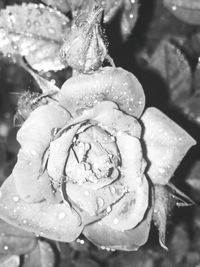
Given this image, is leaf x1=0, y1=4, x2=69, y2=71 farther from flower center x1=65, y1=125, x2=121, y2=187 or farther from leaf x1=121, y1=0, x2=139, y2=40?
flower center x1=65, y1=125, x2=121, y2=187

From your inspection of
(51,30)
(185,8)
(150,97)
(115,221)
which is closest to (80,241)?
(115,221)

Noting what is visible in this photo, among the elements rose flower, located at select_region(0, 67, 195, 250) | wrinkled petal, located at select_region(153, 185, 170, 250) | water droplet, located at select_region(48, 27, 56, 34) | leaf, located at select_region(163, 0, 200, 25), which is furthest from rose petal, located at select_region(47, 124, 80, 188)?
leaf, located at select_region(163, 0, 200, 25)

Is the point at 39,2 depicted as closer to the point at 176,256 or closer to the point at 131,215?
the point at 131,215

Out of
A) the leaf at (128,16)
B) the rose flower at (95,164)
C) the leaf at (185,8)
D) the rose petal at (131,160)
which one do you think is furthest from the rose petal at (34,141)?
the leaf at (185,8)

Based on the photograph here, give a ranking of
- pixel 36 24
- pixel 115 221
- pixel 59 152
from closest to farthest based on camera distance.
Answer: pixel 59 152
pixel 115 221
pixel 36 24

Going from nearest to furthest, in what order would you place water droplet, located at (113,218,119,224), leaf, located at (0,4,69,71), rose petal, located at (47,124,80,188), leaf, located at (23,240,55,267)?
rose petal, located at (47,124,80,188), water droplet, located at (113,218,119,224), leaf, located at (0,4,69,71), leaf, located at (23,240,55,267)

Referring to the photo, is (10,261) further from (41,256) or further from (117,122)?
(117,122)

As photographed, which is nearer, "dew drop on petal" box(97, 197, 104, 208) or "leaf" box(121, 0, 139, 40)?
"dew drop on petal" box(97, 197, 104, 208)
